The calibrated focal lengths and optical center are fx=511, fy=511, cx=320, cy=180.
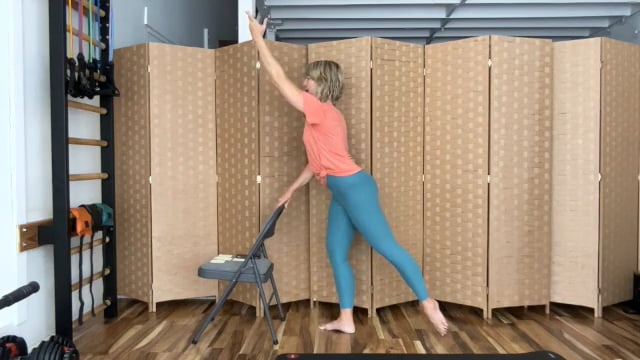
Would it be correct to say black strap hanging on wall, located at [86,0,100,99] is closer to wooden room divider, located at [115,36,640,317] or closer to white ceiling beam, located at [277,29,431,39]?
wooden room divider, located at [115,36,640,317]

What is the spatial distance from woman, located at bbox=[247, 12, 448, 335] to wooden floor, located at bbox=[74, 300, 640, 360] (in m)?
0.20

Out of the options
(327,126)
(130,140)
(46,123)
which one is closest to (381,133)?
(327,126)

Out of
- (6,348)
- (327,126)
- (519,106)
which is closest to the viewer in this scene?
(6,348)

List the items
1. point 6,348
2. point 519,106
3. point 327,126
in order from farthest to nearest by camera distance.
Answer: point 519,106
point 327,126
point 6,348

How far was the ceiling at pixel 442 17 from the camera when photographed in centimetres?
518

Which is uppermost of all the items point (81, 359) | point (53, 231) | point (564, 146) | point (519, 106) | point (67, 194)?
point (519, 106)

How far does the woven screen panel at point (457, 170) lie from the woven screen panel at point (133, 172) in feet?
6.10

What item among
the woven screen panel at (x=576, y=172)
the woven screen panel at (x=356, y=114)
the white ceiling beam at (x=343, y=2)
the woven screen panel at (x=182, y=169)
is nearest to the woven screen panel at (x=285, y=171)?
the woven screen panel at (x=356, y=114)

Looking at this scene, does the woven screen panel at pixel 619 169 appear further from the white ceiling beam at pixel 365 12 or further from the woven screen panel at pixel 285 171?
the white ceiling beam at pixel 365 12

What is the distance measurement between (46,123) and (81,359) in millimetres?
1183

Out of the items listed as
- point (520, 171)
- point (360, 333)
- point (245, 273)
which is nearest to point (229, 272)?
point (245, 273)

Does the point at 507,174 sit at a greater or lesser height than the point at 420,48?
lesser

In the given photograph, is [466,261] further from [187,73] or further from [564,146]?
[187,73]

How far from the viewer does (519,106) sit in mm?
3260
